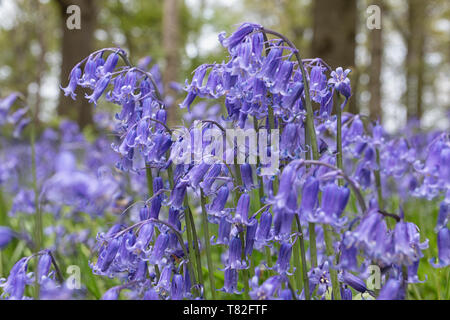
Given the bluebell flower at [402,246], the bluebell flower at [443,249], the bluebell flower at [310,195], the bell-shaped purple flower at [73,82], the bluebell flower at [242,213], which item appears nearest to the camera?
the bluebell flower at [402,246]

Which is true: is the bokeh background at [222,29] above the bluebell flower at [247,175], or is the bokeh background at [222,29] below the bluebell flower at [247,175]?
above

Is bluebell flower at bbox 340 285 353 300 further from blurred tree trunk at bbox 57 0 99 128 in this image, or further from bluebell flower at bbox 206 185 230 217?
blurred tree trunk at bbox 57 0 99 128

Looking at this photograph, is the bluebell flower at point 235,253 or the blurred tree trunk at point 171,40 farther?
the blurred tree trunk at point 171,40

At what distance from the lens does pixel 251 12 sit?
21641mm

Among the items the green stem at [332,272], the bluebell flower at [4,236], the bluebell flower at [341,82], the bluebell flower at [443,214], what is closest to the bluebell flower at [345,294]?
the green stem at [332,272]

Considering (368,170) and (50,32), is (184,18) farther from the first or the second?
(368,170)

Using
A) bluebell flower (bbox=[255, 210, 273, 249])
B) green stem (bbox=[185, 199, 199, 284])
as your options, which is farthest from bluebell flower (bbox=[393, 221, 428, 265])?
green stem (bbox=[185, 199, 199, 284])

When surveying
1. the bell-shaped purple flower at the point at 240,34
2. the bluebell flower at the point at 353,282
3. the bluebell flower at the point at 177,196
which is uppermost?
the bell-shaped purple flower at the point at 240,34

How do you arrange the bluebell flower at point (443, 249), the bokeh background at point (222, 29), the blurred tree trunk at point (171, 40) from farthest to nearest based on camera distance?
1. the bokeh background at point (222, 29)
2. the blurred tree trunk at point (171, 40)
3. the bluebell flower at point (443, 249)

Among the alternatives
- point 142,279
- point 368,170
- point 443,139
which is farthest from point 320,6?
point 142,279

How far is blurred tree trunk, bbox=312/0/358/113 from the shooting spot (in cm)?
536

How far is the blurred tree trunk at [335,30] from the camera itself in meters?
5.36

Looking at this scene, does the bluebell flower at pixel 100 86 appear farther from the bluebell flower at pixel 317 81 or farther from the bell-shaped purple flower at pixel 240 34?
the bluebell flower at pixel 317 81
